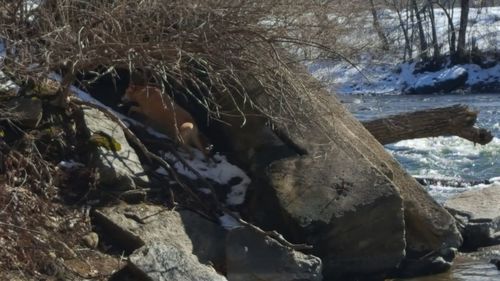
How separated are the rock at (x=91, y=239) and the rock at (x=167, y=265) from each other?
580mm

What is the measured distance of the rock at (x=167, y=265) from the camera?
715 centimetres

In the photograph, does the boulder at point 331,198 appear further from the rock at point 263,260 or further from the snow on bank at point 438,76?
the snow on bank at point 438,76

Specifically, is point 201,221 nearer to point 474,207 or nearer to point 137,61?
point 137,61

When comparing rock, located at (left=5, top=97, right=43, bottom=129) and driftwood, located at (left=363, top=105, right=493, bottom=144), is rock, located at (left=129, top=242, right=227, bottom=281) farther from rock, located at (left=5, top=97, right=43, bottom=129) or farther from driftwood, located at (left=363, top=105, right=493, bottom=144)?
driftwood, located at (left=363, top=105, right=493, bottom=144)

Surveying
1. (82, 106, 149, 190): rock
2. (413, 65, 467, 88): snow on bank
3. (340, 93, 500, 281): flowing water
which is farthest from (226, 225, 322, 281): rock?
(413, 65, 467, 88): snow on bank

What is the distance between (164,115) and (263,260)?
2053 millimetres

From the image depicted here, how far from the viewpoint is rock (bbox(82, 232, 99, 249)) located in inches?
308

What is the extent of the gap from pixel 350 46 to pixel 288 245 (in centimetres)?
233

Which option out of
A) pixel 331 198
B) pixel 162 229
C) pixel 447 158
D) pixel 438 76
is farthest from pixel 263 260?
pixel 438 76

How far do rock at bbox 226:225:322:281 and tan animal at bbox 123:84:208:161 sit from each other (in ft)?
4.59

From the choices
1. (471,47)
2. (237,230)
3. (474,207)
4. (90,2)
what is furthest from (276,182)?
(471,47)

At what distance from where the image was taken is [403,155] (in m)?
18.1

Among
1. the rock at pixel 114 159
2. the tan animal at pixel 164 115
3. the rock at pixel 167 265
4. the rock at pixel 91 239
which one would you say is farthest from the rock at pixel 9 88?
the rock at pixel 167 265

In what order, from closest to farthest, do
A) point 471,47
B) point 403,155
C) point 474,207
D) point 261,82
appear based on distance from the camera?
point 261,82
point 474,207
point 403,155
point 471,47
